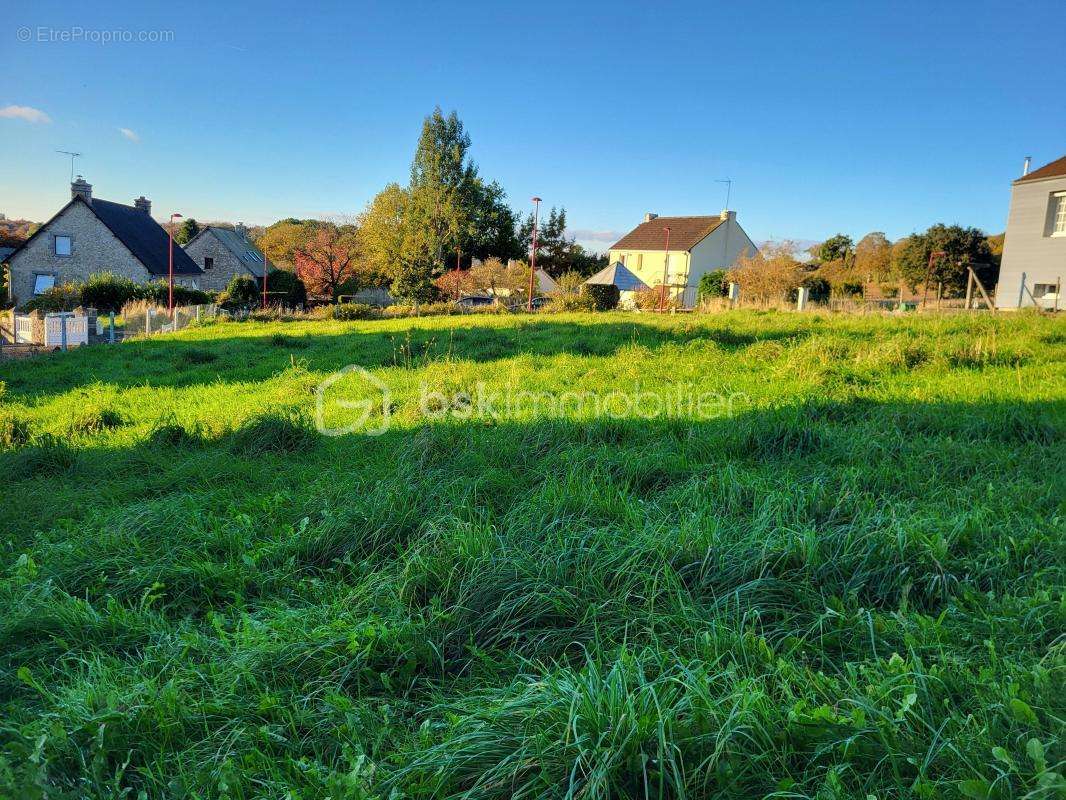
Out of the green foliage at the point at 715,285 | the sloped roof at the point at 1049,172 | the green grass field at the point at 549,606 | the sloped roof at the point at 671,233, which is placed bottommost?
the green grass field at the point at 549,606

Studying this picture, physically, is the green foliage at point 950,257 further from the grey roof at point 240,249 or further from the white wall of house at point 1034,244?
the grey roof at point 240,249

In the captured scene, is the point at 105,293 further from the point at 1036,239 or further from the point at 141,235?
the point at 1036,239

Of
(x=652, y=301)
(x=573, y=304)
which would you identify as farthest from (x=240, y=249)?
(x=652, y=301)

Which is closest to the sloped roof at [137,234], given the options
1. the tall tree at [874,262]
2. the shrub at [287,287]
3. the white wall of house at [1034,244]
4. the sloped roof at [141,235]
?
the sloped roof at [141,235]

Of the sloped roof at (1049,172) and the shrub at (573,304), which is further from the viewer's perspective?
the shrub at (573,304)

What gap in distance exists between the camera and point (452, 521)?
3615 millimetres

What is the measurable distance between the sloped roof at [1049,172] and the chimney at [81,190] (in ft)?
153

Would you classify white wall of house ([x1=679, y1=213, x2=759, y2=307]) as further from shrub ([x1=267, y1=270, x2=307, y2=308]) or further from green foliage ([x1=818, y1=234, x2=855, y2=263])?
shrub ([x1=267, y1=270, x2=307, y2=308])

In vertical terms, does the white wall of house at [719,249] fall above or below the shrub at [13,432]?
above

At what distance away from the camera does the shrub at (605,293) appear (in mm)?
29617

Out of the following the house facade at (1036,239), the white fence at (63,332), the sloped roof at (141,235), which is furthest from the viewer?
the sloped roof at (141,235)

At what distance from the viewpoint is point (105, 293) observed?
28438 millimetres

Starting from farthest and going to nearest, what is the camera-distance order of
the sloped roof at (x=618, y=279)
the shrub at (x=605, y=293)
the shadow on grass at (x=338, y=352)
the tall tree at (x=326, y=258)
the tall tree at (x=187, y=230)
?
the tall tree at (x=187, y=230) → the tall tree at (x=326, y=258) → the sloped roof at (x=618, y=279) → the shrub at (x=605, y=293) → the shadow on grass at (x=338, y=352)

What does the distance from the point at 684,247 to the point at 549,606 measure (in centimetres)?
4779
